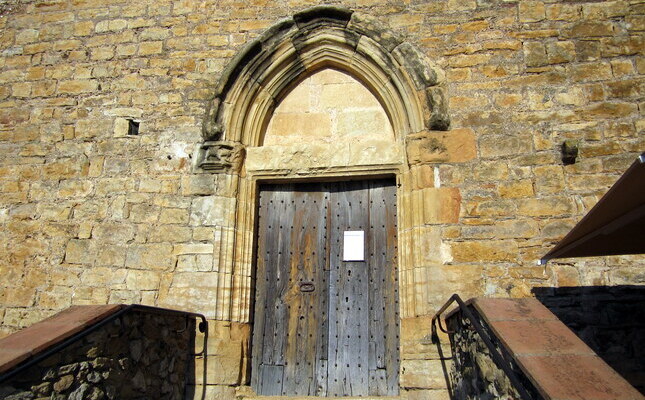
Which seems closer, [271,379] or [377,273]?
[271,379]

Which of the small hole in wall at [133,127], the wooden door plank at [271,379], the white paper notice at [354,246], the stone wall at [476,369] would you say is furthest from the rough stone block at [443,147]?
the small hole in wall at [133,127]

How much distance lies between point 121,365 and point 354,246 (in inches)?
87.1

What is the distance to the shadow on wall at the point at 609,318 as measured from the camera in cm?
390

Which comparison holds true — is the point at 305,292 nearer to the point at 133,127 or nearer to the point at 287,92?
the point at 287,92

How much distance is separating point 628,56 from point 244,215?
363 cm

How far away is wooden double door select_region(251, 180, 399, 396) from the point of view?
15.1ft

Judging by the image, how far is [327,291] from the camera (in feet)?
15.8

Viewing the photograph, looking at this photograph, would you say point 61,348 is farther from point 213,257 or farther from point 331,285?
point 331,285

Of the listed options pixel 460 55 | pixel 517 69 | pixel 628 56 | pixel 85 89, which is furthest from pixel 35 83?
pixel 628 56

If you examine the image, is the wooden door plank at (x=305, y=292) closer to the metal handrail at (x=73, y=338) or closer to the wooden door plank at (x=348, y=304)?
the wooden door plank at (x=348, y=304)

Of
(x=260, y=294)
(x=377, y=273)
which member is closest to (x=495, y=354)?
(x=377, y=273)

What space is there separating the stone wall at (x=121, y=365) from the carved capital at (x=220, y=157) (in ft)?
4.59

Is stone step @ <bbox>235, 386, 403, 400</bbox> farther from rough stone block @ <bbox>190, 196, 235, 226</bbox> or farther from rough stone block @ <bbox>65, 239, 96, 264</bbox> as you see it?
rough stone block @ <bbox>65, 239, 96, 264</bbox>

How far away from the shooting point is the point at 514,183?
4.45 metres
